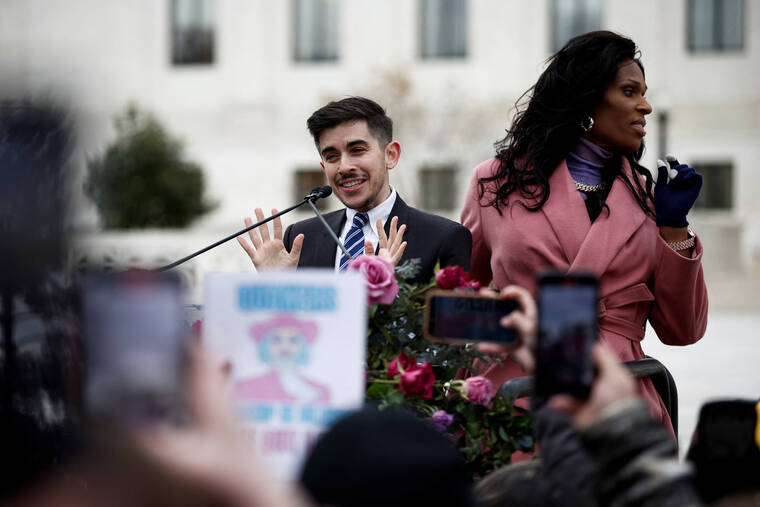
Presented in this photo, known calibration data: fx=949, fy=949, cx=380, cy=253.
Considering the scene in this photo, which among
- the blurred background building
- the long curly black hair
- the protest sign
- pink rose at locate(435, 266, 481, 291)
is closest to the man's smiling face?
the long curly black hair

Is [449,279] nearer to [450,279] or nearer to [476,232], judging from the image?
[450,279]

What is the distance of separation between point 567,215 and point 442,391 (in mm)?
870

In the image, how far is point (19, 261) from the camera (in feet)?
4.52

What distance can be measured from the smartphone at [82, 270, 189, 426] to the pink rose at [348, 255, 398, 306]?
871 millimetres

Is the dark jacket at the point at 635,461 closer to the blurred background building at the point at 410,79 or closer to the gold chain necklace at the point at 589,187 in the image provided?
the gold chain necklace at the point at 589,187

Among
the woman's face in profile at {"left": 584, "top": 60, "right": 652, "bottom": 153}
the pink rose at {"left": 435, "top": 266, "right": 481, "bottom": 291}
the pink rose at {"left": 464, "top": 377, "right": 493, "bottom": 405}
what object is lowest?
the pink rose at {"left": 464, "top": 377, "right": 493, "bottom": 405}

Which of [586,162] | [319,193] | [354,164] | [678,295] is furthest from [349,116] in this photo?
[678,295]

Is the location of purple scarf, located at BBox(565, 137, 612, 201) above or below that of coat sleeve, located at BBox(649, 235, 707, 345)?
above

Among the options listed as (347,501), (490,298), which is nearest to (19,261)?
(347,501)

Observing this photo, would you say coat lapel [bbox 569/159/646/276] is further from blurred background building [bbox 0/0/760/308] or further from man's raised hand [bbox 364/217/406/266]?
blurred background building [bbox 0/0/760/308]

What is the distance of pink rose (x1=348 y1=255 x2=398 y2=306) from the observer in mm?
2154

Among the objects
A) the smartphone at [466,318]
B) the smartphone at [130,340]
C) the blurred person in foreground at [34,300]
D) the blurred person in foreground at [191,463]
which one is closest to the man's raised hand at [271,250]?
the smartphone at [466,318]

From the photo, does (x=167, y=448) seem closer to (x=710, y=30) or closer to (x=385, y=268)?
(x=385, y=268)

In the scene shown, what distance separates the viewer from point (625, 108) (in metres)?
2.86
